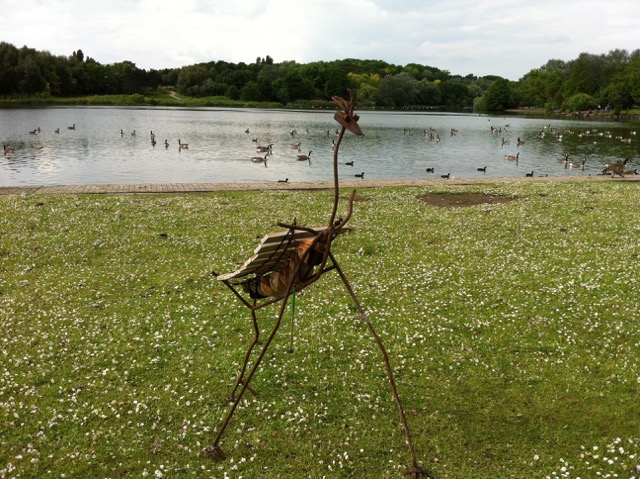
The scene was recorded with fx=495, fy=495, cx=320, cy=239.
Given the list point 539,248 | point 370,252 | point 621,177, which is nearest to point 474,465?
point 370,252

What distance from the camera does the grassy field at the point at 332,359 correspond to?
6746 millimetres

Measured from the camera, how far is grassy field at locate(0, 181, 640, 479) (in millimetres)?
6746

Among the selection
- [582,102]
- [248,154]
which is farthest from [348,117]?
[582,102]

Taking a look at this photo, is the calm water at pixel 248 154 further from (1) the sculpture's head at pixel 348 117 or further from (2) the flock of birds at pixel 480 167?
(1) the sculpture's head at pixel 348 117

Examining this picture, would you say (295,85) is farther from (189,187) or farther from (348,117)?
(348,117)

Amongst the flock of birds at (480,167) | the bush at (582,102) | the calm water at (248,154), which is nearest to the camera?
the flock of birds at (480,167)

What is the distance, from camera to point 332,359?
896cm

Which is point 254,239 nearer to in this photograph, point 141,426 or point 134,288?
point 134,288

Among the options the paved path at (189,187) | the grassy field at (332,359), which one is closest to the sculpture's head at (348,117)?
the grassy field at (332,359)

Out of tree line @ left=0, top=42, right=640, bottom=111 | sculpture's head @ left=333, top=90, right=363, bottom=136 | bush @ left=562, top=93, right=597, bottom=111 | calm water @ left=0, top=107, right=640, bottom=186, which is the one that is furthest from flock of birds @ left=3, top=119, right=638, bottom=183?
tree line @ left=0, top=42, right=640, bottom=111

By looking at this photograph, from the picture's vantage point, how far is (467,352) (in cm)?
919

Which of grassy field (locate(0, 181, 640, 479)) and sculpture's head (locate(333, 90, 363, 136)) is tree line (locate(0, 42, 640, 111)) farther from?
sculpture's head (locate(333, 90, 363, 136))

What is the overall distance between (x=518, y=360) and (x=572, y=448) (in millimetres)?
2202

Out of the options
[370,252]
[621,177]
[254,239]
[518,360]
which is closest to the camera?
[518,360]
